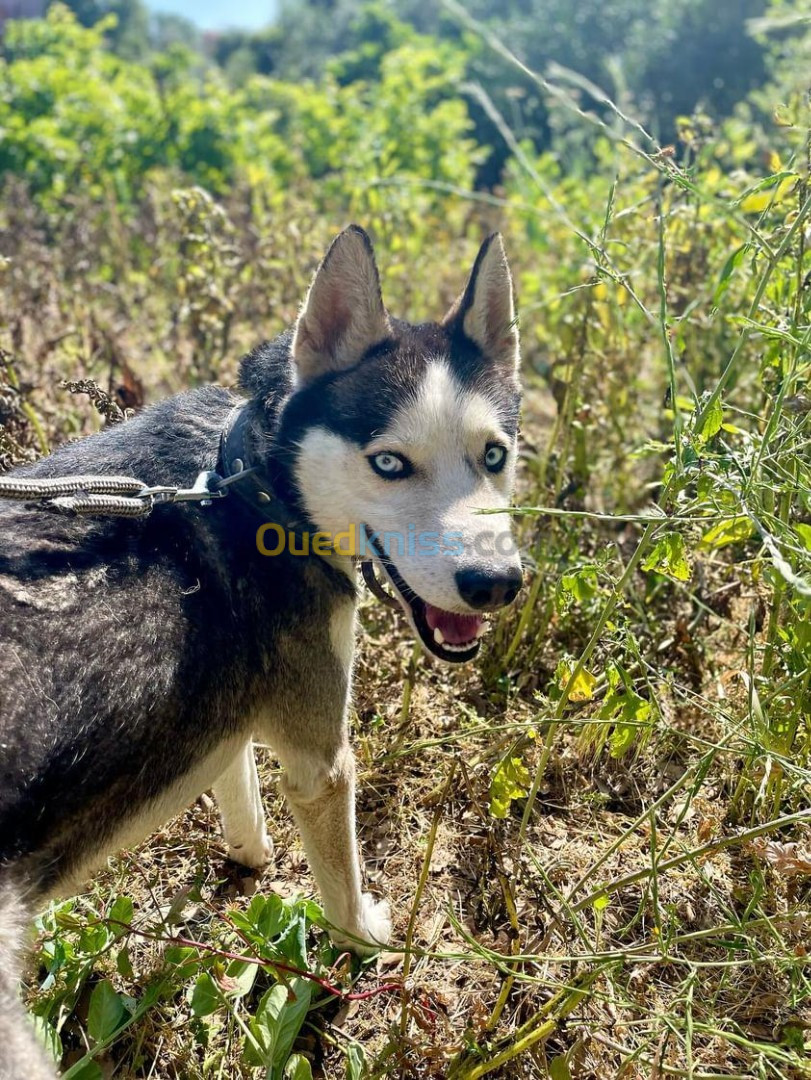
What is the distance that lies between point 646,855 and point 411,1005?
942 millimetres

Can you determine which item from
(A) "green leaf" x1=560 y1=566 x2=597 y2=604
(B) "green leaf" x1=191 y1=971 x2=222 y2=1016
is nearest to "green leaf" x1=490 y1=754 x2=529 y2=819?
(A) "green leaf" x1=560 y1=566 x2=597 y2=604

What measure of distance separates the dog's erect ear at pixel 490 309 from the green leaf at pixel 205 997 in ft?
6.32

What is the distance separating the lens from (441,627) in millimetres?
2230

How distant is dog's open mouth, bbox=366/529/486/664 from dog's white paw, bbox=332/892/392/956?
908 mm

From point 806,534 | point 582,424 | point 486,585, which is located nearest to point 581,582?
point 486,585

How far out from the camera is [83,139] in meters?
8.68

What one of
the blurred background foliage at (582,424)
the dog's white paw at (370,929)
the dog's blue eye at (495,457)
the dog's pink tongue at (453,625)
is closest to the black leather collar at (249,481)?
the dog's pink tongue at (453,625)

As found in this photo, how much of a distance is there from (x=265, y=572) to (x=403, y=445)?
1.69 feet

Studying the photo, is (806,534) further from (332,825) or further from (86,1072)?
(86,1072)

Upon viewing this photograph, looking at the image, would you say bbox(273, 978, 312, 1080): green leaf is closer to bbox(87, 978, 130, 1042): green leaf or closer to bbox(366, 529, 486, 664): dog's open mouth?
bbox(87, 978, 130, 1042): green leaf

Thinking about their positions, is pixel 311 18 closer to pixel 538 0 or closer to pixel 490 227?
pixel 538 0

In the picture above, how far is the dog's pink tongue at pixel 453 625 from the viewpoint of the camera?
2.23m

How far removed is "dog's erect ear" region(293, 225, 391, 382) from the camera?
2271 mm

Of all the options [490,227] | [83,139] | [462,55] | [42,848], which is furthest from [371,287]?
[462,55]
